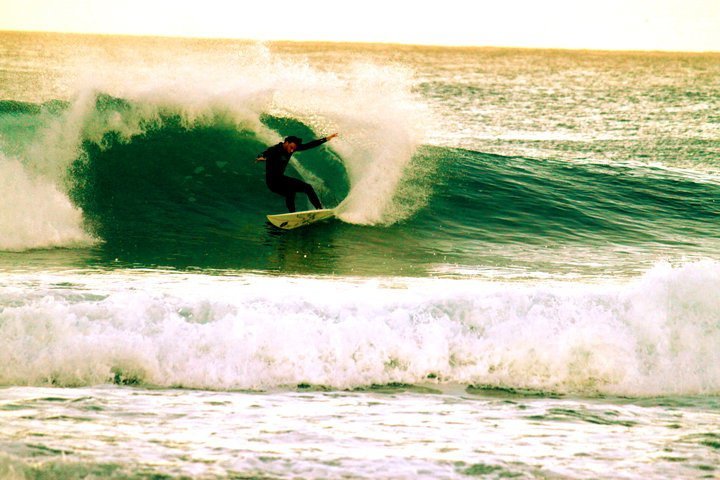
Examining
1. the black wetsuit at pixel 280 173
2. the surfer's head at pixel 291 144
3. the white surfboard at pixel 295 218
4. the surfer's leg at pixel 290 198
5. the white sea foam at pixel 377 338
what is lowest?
the white sea foam at pixel 377 338

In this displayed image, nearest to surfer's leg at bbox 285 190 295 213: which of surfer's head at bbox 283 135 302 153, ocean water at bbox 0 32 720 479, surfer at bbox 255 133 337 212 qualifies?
surfer at bbox 255 133 337 212

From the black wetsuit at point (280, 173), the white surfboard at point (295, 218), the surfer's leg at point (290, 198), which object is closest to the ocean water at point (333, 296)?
the white surfboard at point (295, 218)

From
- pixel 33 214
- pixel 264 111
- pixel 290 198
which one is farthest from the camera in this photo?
pixel 264 111

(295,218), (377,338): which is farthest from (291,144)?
(377,338)

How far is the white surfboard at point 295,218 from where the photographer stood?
11906 millimetres

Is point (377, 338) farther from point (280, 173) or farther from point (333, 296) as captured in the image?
point (280, 173)

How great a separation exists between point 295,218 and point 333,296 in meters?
3.67

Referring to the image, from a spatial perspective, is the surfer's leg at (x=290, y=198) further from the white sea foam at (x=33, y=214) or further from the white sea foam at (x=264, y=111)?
the white sea foam at (x=33, y=214)

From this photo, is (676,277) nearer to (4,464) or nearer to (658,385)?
(658,385)

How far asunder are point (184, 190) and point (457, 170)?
204 inches

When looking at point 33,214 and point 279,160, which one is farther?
point 279,160

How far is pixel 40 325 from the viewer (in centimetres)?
702

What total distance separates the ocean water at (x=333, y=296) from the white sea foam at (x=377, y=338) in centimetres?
2

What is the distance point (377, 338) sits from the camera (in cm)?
722
